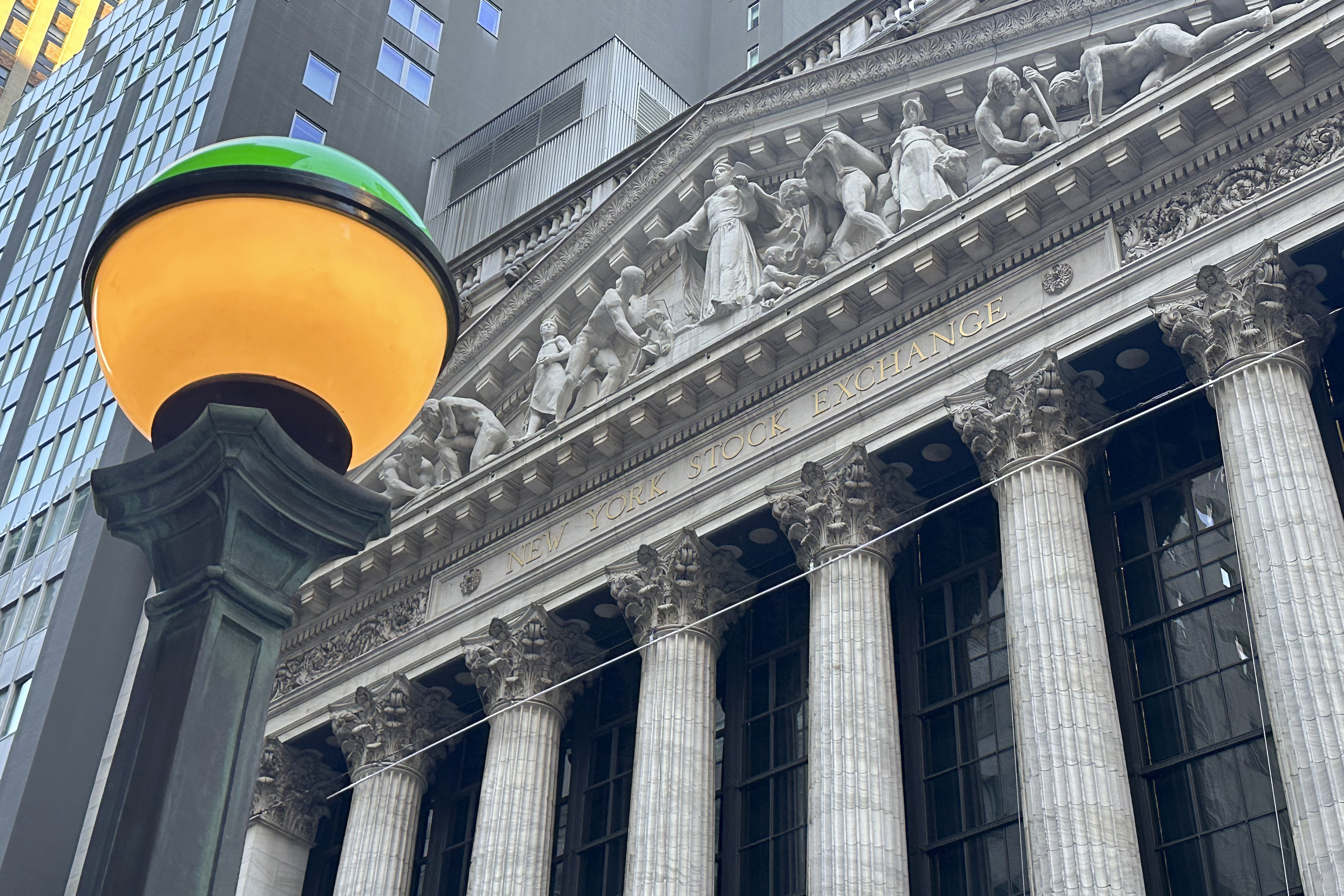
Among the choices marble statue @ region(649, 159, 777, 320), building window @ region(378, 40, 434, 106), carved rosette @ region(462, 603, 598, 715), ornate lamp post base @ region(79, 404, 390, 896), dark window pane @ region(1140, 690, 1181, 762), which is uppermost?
building window @ region(378, 40, 434, 106)

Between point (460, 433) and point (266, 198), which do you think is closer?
point (266, 198)

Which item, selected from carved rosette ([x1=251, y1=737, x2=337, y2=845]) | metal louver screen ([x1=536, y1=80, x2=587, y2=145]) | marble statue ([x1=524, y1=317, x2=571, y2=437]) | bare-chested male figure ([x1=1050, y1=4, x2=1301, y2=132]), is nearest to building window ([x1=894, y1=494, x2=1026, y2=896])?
bare-chested male figure ([x1=1050, y1=4, x2=1301, y2=132])

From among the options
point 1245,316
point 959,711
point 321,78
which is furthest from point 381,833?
point 321,78

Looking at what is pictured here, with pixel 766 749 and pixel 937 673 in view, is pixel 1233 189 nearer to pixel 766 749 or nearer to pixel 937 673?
pixel 937 673

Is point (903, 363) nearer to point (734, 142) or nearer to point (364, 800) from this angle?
point (734, 142)

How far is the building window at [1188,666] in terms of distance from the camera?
61.2 feet

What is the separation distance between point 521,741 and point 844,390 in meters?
7.82

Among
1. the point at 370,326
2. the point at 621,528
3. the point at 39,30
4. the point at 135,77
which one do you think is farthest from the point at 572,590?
the point at 39,30

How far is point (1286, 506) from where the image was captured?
18062 mm

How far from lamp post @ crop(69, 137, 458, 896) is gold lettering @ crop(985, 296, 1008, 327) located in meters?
18.4

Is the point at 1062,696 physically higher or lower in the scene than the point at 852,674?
lower

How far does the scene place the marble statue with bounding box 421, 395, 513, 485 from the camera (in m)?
29.6

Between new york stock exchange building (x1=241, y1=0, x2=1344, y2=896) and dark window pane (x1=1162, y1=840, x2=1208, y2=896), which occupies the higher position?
new york stock exchange building (x1=241, y1=0, x2=1344, y2=896)

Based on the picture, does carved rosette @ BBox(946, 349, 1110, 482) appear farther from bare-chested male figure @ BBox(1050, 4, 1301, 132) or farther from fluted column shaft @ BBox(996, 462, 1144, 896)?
bare-chested male figure @ BBox(1050, 4, 1301, 132)
